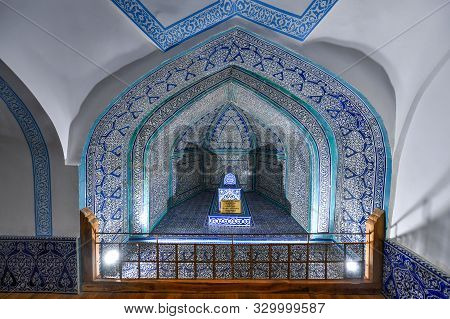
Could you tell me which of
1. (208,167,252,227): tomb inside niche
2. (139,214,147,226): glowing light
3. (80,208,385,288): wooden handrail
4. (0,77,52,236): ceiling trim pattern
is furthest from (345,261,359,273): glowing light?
(0,77,52,236): ceiling trim pattern

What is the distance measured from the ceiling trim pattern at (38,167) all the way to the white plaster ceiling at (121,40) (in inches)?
7.0

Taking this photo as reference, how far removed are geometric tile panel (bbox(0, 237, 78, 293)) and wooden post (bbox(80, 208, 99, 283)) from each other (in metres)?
0.07

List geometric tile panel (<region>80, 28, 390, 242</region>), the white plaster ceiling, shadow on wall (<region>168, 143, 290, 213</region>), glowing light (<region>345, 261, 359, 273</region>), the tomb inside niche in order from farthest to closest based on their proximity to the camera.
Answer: shadow on wall (<region>168, 143, 290, 213</region>) < the tomb inside niche < glowing light (<region>345, 261, 359, 273</region>) < geometric tile panel (<region>80, 28, 390, 242</region>) < the white plaster ceiling

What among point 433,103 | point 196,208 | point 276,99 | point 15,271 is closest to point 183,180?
point 196,208

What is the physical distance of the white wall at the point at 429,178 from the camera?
5.85ft

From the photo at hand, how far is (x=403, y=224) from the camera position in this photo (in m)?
2.22

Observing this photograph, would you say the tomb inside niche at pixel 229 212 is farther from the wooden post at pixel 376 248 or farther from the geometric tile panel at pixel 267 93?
the wooden post at pixel 376 248

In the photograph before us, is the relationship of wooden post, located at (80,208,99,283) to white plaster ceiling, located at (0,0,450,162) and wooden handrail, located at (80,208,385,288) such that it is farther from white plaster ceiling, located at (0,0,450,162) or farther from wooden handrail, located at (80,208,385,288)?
white plaster ceiling, located at (0,0,450,162)

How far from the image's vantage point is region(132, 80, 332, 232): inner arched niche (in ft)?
12.1

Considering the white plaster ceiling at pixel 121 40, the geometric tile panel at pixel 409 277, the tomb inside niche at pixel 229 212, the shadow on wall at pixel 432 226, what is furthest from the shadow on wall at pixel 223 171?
the white plaster ceiling at pixel 121 40

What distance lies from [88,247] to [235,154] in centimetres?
459

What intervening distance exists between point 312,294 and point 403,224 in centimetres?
94

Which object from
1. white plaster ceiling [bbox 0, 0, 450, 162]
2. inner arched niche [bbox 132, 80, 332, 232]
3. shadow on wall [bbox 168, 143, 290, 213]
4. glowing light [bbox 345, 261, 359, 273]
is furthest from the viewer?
shadow on wall [bbox 168, 143, 290, 213]

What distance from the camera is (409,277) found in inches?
81.3
